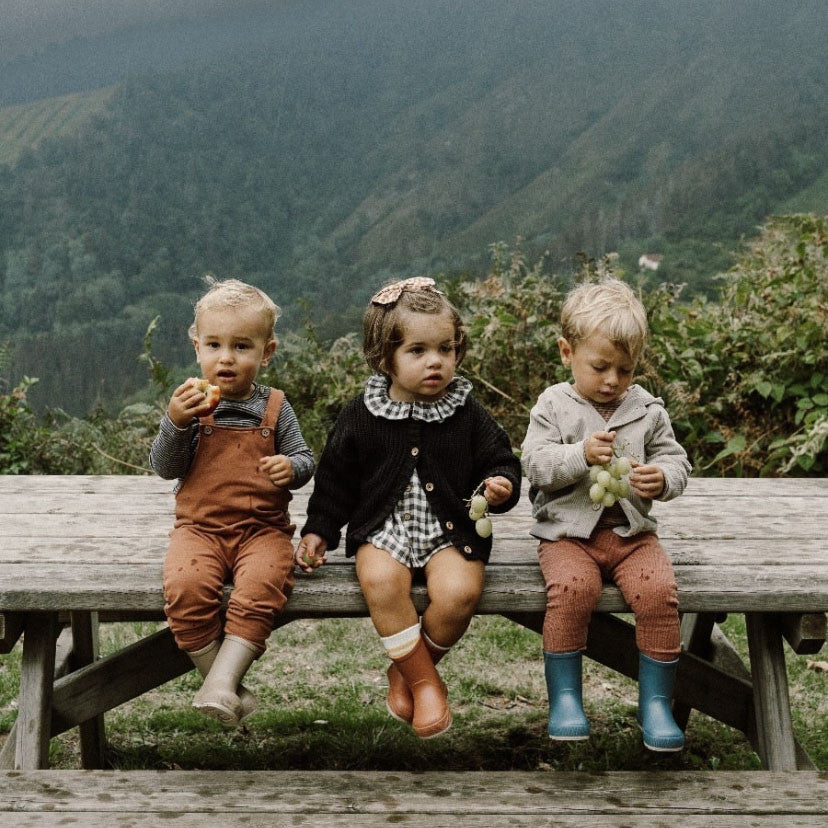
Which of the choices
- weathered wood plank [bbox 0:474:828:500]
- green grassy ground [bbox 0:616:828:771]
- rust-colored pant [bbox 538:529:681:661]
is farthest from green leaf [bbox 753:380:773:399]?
rust-colored pant [bbox 538:529:681:661]

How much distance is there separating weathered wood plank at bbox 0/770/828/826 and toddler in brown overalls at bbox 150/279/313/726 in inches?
8.0

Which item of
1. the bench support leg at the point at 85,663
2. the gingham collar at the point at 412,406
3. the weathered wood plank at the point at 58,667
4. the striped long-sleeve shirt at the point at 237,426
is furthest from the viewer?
the bench support leg at the point at 85,663

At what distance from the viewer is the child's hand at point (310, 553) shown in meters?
2.33

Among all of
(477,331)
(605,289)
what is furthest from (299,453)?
(477,331)

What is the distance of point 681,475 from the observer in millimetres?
2336

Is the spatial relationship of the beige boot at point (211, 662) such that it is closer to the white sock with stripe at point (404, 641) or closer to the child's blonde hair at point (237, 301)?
the white sock with stripe at point (404, 641)

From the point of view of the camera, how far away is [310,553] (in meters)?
2.34

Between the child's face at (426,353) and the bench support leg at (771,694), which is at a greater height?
the child's face at (426,353)

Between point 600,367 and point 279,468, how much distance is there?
0.85 m

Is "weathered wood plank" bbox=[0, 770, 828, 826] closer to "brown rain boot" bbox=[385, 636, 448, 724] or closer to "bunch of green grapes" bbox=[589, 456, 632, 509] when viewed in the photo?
"brown rain boot" bbox=[385, 636, 448, 724]

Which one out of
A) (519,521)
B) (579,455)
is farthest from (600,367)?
(519,521)

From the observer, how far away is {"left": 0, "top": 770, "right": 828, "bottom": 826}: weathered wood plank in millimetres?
1915

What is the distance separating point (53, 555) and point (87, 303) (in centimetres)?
739

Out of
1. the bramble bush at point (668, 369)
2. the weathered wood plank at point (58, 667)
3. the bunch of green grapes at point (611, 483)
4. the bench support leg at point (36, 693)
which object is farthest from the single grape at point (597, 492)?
the bramble bush at point (668, 369)
